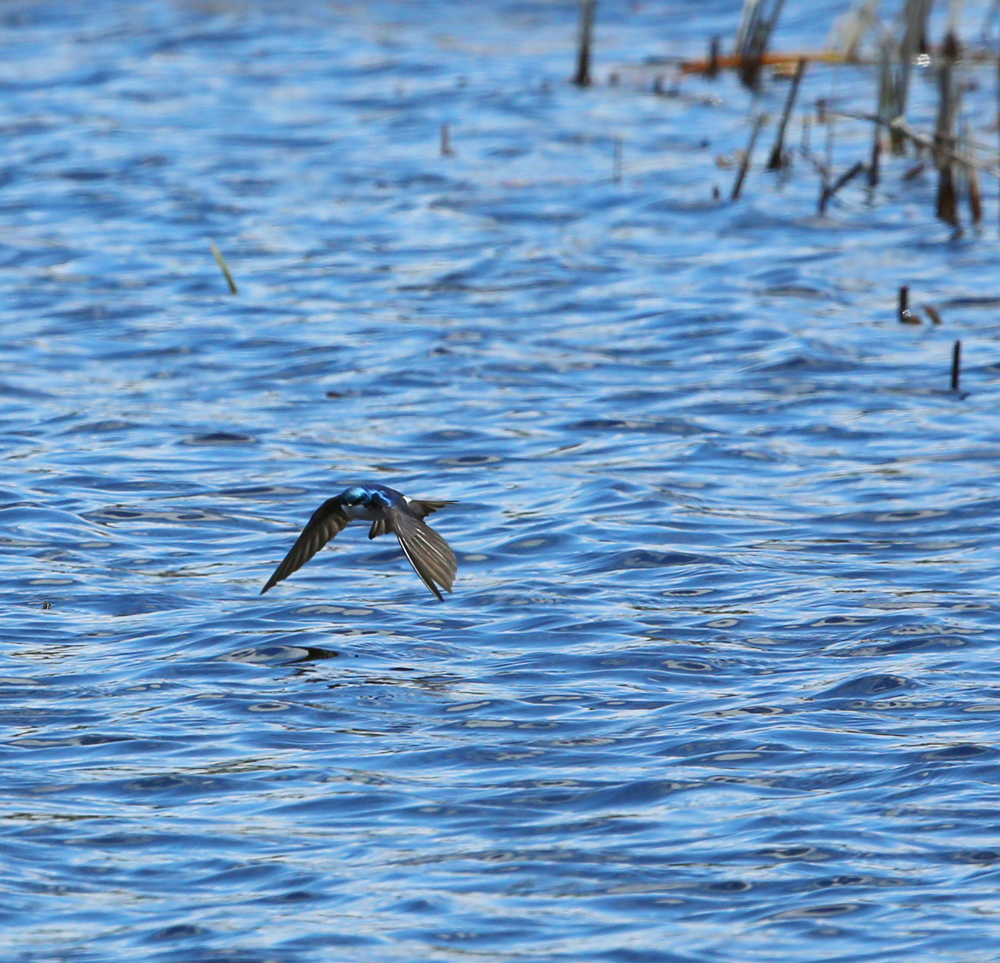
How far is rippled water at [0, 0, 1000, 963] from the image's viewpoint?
17.3 ft

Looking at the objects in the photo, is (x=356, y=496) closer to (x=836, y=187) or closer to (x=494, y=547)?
(x=494, y=547)

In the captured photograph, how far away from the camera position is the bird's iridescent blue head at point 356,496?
243 inches

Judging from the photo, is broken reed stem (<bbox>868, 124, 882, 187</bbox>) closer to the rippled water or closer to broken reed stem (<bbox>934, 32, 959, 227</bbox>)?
the rippled water

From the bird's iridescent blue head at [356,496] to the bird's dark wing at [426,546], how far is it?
3.5 inches

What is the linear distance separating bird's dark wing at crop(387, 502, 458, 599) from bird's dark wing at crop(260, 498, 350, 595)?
239mm

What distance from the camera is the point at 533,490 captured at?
29.6 ft

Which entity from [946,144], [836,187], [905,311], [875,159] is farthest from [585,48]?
[905,311]

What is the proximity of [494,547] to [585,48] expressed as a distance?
32.8ft

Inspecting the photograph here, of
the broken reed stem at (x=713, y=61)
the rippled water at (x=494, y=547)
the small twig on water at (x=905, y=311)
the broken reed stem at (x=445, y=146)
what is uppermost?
the broken reed stem at (x=713, y=61)

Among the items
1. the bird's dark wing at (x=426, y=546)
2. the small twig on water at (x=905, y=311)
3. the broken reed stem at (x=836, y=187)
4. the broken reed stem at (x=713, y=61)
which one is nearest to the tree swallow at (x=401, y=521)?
the bird's dark wing at (x=426, y=546)

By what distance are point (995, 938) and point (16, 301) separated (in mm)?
8759

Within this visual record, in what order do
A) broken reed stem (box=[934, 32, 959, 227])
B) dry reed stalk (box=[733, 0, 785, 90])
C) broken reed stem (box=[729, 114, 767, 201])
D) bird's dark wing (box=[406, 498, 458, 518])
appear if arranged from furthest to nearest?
dry reed stalk (box=[733, 0, 785, 90]), broken reed stem (box=[729, 114, 767, 201]), broken reed stem (box=[934, 32, 959, 227]), bird's dark wing (box=[406, 498, 458, 518])

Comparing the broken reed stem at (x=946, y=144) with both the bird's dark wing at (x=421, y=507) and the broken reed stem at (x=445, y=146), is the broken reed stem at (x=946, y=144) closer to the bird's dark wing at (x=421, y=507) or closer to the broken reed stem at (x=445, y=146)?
the broken reed stem at (x=445, y=146)

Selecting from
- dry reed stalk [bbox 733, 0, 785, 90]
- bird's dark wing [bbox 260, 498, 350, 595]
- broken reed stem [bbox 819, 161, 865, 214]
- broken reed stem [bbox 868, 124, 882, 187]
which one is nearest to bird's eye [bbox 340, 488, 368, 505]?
bird's dark wing [bbox 260, 498, 350, 595]
